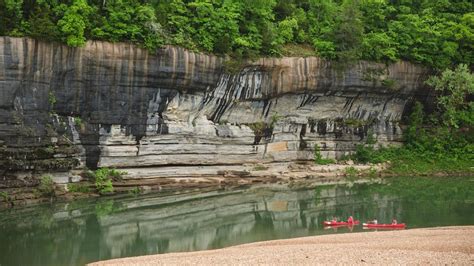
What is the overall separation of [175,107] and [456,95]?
21.1m

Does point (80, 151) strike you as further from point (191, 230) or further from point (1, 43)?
point (191, 230)

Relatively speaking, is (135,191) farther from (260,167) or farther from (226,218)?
(260,167)

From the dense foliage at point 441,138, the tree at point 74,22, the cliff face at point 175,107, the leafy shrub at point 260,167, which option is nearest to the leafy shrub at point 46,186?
the cliff face at point 175,107

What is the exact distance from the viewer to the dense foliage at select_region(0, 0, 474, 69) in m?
26.7

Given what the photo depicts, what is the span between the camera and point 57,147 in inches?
1046

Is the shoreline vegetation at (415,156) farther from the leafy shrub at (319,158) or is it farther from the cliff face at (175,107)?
the cliff face at (175,107)

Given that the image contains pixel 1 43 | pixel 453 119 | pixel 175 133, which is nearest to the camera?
pixel 1 43

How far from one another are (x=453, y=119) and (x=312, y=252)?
28.0 metres

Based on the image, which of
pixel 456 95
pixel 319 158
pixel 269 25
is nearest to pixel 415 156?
pixel 456 95

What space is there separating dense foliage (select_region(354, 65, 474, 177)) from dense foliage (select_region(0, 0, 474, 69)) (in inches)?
114

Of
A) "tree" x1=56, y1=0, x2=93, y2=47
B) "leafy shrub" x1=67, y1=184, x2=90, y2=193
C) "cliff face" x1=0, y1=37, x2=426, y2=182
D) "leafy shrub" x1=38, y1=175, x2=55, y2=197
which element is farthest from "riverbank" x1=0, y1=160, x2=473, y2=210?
"tree" x1=56, y1=0, x2=93, y2=47

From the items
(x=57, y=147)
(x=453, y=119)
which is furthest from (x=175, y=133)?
(x=453, y=119)

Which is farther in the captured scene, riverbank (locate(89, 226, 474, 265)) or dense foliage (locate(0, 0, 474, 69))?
dense foliage (locate(0, 0, 474, 69))

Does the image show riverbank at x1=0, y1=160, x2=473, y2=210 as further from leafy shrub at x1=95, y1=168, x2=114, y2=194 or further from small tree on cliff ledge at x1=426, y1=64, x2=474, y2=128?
small tree on cliff ledge at x1=426, y1=64, x2=474, y2=128
